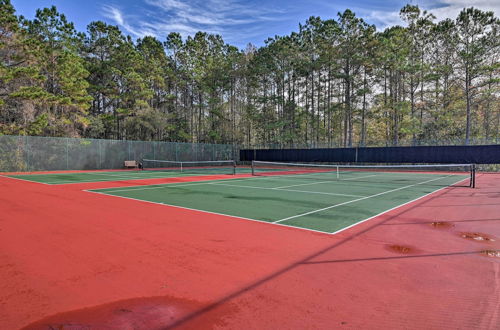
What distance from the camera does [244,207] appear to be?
8.48m

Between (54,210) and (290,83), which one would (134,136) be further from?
(54,210)

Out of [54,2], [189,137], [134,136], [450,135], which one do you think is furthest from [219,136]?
[450,135]

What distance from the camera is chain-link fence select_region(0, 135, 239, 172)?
22328 millimetres

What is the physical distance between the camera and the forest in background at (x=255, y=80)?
2753 cm

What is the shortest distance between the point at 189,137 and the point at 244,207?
39.5 meters

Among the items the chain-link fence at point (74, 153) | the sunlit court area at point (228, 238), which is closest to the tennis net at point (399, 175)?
the sunlit court area at point (228, 238)

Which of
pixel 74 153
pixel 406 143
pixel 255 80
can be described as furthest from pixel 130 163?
pixel 406 143

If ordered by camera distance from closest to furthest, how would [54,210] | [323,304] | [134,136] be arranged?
[323,304] → [54,210] → [134,136]

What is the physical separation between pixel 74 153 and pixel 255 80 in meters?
28.3

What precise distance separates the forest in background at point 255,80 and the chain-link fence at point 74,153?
156 cm

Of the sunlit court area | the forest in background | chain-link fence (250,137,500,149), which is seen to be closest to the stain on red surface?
the sunlit court area

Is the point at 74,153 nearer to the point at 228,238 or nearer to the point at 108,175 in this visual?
the point at 108,175

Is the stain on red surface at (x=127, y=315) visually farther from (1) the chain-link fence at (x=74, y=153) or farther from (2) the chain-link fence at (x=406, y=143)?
(2) the chain-link fence at (x=406, y=143)

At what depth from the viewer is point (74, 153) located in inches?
1013
